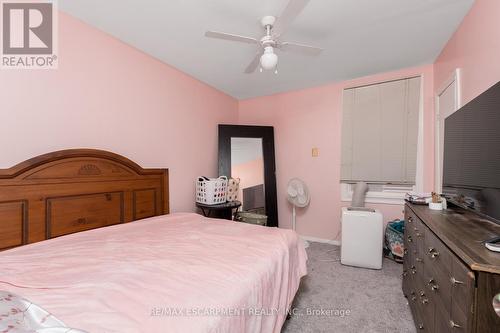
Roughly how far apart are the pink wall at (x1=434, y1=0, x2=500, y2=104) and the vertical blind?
2.42ft

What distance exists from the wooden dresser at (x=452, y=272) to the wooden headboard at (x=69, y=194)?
2246mm

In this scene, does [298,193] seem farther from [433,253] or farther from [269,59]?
[433,253]

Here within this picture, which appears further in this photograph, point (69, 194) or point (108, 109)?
point (108, 109)

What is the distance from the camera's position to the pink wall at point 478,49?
1446 millimetres

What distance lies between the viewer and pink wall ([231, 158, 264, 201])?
358 centimetres

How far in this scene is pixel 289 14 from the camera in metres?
1.44

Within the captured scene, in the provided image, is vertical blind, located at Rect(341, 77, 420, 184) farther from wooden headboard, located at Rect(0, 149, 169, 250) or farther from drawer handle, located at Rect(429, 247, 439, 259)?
wooden headboard, located at Rect(0, 149, 169, 250)

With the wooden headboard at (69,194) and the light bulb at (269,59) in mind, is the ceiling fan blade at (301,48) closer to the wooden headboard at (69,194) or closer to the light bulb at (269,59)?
the light bulb at (269,59)

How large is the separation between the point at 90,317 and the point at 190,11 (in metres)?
2.02

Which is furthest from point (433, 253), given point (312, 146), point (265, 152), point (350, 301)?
point (265, 152)

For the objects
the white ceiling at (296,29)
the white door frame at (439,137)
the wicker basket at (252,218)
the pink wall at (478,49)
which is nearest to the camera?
the pink wall at (478,49)

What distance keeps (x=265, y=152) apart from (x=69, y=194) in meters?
2.62

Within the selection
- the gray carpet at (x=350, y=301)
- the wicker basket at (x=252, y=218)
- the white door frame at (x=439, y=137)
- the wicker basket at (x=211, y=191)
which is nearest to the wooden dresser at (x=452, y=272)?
the gray carpet at (x=350, y=301)

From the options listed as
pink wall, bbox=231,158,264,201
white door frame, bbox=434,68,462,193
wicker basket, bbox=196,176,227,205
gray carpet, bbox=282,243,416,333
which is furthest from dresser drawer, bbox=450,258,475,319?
pink wall, bbox=231,158,264,201
